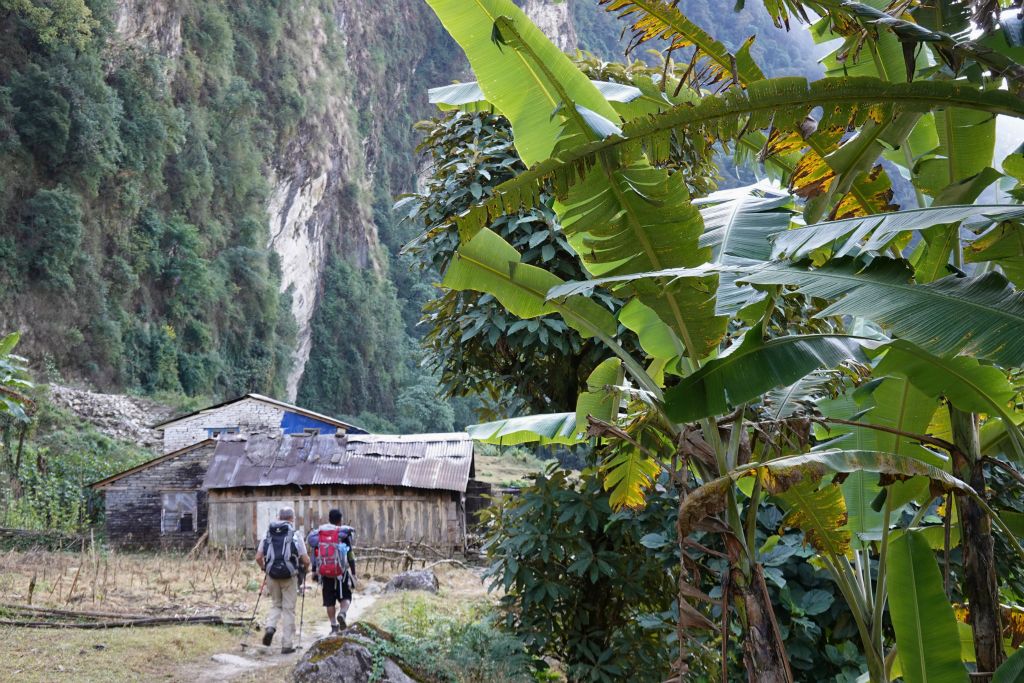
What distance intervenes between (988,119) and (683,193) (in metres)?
1.11

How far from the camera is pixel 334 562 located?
826cm

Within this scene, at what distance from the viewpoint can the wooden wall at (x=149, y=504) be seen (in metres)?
18.3

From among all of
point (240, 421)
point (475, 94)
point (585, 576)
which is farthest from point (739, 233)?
point (240, 421)

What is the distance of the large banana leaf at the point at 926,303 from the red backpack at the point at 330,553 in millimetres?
6441

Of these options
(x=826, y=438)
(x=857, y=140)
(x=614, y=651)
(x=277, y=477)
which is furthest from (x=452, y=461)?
(x=857, y=140)

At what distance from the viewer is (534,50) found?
328 centimetres

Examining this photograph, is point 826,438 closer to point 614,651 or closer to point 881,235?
point 881,235

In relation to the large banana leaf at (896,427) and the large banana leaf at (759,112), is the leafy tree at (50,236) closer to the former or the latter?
the large banana leaf at (759,112)

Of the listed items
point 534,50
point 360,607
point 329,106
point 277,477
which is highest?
point 329,106

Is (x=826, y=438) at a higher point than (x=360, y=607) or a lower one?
higher

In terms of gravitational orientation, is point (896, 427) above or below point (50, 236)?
below

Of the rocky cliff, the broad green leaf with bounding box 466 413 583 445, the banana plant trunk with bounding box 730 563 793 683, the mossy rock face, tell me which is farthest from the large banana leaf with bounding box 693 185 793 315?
the rocky cliff

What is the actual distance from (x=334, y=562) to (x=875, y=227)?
6838 millimetres

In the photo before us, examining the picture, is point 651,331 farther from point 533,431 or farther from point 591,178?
point 591,178
